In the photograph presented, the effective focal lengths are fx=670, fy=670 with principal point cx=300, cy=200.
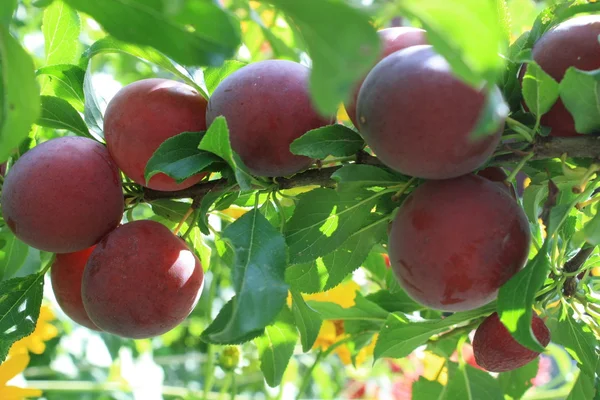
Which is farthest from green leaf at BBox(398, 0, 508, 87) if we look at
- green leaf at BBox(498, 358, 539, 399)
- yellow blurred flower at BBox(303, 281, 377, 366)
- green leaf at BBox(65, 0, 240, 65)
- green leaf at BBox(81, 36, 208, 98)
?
yellow blurred flower at BBox(303, 281, 377, 366)

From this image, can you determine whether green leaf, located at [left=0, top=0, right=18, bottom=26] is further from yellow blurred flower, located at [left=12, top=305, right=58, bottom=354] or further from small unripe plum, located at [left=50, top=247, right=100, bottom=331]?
yellow blurred flower, located at [left=12, top=305, right=58, bottom=354]

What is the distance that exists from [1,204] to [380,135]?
470 millimetres

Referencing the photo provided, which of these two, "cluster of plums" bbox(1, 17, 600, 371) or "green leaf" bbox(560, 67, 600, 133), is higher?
"green leaf" bbox(560, 67, 600, 133)

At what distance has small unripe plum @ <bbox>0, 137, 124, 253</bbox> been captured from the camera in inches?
30.1

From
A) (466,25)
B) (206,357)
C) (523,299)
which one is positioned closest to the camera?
(466,25)

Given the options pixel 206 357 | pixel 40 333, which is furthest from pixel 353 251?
pixel 206 357

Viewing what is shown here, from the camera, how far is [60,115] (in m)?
0.86

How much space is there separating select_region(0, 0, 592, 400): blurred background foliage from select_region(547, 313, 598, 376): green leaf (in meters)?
0.25

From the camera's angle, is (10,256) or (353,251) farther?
(10,256)

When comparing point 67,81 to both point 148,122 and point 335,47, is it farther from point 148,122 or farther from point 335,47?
point 335,47

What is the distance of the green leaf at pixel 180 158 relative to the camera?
2.28 feet

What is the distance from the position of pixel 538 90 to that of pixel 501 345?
0.35 metres

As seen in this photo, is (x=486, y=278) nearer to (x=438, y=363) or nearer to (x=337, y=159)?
(x=337, y=159)

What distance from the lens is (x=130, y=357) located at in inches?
70.2
